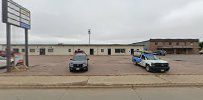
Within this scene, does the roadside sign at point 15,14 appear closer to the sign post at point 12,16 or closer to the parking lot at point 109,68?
the sign post at point 12,16

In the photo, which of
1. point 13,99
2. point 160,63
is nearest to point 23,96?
point 13,99

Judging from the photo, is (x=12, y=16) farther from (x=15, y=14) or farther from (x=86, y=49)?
(x=86, y=49)

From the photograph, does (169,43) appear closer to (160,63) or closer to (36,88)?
(160,63)

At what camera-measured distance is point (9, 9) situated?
1517 cm

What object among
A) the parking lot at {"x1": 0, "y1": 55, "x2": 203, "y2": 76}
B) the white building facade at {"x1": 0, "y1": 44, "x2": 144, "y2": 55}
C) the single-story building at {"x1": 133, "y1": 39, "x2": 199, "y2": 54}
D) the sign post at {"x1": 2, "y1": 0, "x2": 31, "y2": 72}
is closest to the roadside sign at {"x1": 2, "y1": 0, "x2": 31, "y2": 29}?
the sign post at {"x1": 2, "y1": 0, "x2": 31, "y2": 72}

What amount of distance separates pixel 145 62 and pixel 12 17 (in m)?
12.4

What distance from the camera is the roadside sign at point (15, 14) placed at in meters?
14.7

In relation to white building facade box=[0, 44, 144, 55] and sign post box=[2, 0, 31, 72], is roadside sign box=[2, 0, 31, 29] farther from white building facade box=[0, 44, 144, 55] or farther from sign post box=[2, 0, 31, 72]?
white building facade box=[0, 44, 144, 55]

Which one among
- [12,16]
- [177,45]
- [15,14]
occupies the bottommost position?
[177,45]

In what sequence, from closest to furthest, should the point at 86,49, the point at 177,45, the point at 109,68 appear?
the point at 109,68
the point at 86,49
the point at 177,45

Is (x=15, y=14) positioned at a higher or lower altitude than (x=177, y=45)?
higher

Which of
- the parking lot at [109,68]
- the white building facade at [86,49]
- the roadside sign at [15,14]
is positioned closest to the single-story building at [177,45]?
the white building facade at [86,49]

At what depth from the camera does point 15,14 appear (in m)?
16.1

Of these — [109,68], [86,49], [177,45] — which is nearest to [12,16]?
[109,68]
